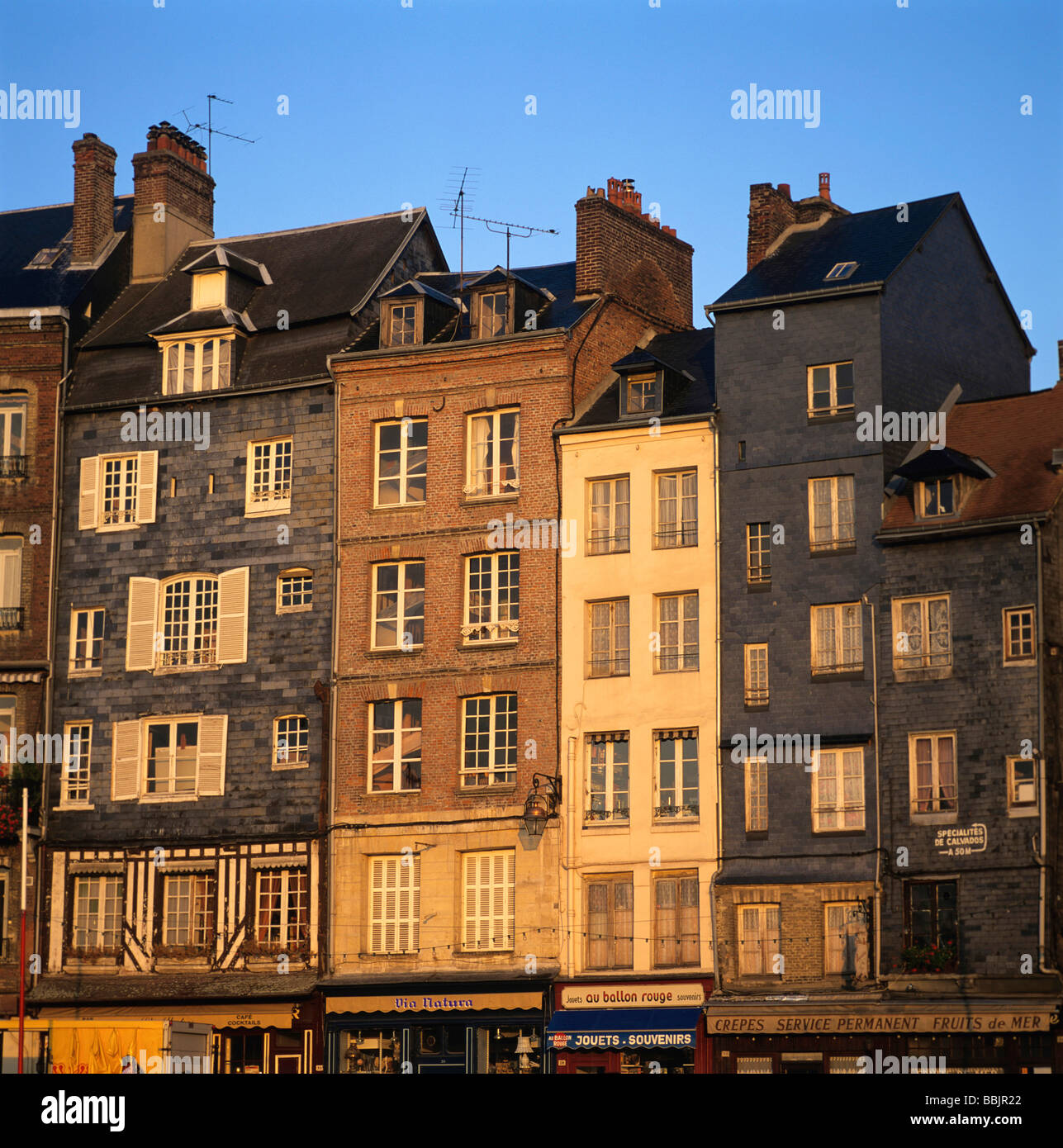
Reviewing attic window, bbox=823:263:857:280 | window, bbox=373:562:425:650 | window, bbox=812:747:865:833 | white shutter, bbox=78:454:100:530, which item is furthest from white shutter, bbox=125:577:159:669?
attic window, bbox=823:263:857:280

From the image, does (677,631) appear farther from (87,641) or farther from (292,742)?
(87,641)

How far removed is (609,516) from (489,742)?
548 cm

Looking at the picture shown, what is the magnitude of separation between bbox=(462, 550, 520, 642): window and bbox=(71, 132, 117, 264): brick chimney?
1447cm

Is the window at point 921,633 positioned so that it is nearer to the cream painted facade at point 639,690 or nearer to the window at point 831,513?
the window at point 831,513

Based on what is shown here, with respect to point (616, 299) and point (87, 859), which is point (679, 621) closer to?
point (616, 299)

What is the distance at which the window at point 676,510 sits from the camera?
1636 inches

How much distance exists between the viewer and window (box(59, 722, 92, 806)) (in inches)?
1784

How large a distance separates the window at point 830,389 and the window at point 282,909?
588 inches

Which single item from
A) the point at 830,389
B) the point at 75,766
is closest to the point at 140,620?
the point at 75,766

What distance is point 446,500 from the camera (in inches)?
1716

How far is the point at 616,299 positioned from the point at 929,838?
1500 centimetres

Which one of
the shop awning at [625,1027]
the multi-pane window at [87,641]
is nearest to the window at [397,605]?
the multi-pane window at [87,641]

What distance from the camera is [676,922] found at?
39938 mm

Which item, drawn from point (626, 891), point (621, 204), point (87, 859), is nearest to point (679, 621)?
point (626, 891)
